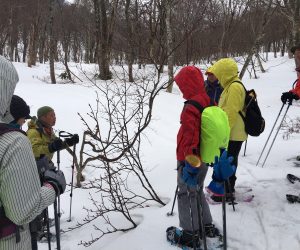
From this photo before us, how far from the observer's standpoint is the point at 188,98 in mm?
3475

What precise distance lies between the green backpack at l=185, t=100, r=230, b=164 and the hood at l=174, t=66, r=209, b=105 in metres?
0.12

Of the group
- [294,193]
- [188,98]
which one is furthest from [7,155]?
[294,193]

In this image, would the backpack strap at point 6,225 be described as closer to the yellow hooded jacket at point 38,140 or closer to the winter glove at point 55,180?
the winter glove at point 55,180

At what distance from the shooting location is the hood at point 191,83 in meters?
3.40

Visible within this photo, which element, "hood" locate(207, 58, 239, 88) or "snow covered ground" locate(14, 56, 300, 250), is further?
"hood" locate(207, 58, 239, 88)

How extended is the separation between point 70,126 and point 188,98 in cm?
597

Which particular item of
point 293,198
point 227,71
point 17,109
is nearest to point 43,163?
point 17,109

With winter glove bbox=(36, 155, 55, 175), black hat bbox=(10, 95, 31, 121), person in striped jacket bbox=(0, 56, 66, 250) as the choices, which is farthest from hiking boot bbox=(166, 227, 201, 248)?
black hat bbox=(10, 95, 31, 121)

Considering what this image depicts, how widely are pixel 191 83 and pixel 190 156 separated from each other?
2.37 ft

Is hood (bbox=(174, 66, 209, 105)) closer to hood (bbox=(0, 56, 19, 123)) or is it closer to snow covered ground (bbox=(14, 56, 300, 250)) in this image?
snow covered ground (bbox=(14, 56, 300, 250))

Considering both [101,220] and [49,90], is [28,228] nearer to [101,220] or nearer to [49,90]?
[101,220]

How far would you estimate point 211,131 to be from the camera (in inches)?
129

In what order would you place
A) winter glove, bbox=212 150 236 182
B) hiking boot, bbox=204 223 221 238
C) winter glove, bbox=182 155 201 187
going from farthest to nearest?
1. hiking boot, bbox=204 223 221 238
2. winter glove, bbox=182 155 201 187
3. winter glove, bbox=212 150 236 182

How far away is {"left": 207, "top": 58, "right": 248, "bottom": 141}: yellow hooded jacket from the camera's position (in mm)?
4229
